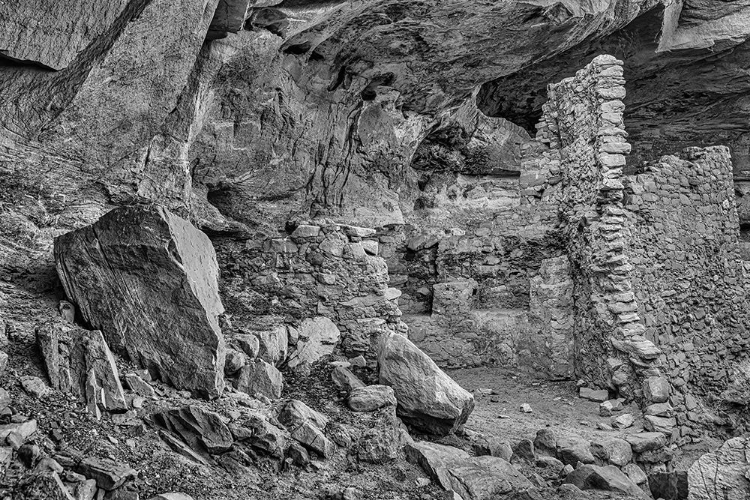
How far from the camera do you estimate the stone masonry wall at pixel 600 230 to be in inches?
308

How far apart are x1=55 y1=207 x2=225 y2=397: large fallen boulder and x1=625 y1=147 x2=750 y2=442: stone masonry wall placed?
16.5 feet

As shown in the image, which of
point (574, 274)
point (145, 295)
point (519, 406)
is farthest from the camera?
point (574, 274)

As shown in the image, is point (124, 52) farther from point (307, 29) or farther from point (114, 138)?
point (307, 29)

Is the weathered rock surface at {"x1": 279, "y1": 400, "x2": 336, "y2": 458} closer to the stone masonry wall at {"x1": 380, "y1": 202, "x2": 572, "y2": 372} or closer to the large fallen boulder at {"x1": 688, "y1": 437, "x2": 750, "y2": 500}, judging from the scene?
the large fallen boulder at {"x1": 688, "y1": 437, "x2": 750, "y2": 500}

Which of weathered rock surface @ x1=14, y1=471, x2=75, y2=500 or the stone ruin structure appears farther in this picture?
the stone ruin structure

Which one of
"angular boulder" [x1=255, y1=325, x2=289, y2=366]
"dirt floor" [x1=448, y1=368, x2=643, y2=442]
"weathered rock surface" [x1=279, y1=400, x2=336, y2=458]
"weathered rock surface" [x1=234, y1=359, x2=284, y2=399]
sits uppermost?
"angular boulder" [x1=255, y1=325, x2=289, y2=366]

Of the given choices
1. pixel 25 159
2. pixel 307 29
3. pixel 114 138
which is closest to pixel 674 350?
pixel 307 29

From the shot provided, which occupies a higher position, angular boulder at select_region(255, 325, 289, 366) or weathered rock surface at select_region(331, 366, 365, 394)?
angular boulder at select_region(255, 325, 289, 366)

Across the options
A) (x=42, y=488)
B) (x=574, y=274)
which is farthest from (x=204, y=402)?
(x=574, y=274)

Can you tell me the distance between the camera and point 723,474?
217 inches

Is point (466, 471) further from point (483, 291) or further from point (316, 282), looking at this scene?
point (483, 291)

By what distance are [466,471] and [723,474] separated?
199 centimetres

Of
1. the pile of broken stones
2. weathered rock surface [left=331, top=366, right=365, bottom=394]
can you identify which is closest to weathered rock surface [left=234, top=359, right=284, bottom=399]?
the pile of broken stones

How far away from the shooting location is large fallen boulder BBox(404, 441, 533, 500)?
16.4 ft
